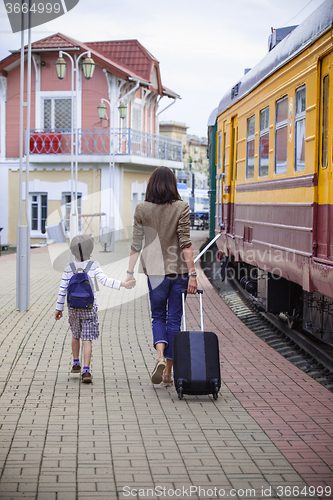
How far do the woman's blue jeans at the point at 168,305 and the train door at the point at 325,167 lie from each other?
5.00 feet

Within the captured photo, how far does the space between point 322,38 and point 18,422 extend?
184 inches

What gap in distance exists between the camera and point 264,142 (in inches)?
380

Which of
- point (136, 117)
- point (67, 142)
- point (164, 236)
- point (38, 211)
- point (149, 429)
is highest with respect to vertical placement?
point (136, 117)

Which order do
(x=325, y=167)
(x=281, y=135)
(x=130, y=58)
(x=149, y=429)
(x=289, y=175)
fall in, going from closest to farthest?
(x=149, y=429)
(x=325, y=167)
(x=289, y=175)
(x=281, y=135)
(x=130, y=58)

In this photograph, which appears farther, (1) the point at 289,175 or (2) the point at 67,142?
(2) the point at 67,142

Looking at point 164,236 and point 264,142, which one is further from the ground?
point 264,142

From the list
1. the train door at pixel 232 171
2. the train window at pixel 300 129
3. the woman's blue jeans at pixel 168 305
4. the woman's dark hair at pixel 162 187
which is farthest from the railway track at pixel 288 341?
the woman's dark hair at pixel 162 187

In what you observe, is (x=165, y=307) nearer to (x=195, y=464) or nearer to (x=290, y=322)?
(x=195, y=464)

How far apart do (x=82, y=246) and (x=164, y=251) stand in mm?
756

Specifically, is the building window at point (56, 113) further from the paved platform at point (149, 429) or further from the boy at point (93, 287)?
the boy at point (93, 287)

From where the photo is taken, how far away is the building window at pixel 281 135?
8.35 m

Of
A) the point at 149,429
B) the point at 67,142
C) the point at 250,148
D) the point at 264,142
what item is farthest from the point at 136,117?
the point at 149,429

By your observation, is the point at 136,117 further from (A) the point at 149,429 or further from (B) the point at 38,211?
(A) the point at 149,429

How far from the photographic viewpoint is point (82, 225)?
31.0 metres
